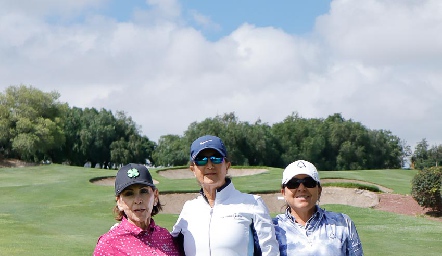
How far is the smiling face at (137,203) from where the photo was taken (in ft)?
14.2

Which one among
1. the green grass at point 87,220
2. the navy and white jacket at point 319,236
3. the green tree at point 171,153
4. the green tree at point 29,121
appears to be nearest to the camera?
the navy and white jacket at point 319,236

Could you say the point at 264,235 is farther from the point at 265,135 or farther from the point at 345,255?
the point at 265,135

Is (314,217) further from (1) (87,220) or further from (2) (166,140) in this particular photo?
(2) (166,140)

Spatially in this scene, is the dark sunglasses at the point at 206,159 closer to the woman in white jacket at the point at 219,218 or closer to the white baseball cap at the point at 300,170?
the woman in white jacket at the point at 219,218

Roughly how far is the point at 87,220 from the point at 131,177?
57.1 feet

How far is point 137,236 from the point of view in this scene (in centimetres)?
429

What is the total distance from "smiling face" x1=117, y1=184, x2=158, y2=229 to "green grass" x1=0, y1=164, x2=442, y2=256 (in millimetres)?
9292

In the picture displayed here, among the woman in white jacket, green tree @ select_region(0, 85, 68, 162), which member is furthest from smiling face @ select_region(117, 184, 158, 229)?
green tree @ select_region(0, 85, 68, 162)

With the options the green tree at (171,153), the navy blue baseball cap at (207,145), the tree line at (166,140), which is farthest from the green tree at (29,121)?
the navy blue baseball cap at (207,145)

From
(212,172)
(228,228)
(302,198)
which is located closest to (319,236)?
(302,198)

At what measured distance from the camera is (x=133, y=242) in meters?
4.25

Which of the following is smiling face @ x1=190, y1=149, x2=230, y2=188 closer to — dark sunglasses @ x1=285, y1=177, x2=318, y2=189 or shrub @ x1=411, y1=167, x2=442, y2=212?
dark sunglasses @ x1=285, y1=177, x2=318, y2=189

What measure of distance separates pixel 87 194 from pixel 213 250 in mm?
26341

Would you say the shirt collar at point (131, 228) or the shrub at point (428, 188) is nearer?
the shirt collar at point (131, 228)
